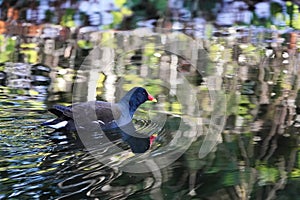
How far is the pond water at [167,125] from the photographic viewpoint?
4.85 metres

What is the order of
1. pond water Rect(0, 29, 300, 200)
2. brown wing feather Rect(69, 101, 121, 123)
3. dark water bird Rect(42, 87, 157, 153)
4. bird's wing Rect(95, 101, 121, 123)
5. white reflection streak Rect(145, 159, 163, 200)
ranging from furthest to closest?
bird's wing Rect(95, 101, 121, 123), brown wing feather Rect(69, 101, 121, 123), dark water bird Rect(42, 87, 157, 153), pond water Rect(0, 29, 300, 200), white reflection streak Rect(145, 159, 163, 200)

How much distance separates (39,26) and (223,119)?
6.13 m

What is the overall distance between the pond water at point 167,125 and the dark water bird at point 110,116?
0.11 meters

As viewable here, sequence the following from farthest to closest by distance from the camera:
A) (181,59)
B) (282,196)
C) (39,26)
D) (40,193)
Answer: (39,26) < (181,59) < (282,196) < (40,193)

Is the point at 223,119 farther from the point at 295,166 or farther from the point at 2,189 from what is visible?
the point at 2,189

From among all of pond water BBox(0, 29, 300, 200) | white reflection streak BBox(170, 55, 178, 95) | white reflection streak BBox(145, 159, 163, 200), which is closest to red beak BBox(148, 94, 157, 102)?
pond water BBox(0, 29, 300, 200)

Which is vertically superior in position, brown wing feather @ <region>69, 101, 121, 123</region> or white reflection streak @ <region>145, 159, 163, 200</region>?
brown wing feather @ <region>69, 101, 121, 123</region>

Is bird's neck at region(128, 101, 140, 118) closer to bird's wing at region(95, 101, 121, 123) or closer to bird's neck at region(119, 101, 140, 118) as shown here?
bird's neck at region(119, 101, 140, 118)

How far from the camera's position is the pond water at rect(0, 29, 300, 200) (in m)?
4.85

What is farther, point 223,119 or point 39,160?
point 223,119

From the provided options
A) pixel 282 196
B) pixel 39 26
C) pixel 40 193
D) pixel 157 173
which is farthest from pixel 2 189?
pixel 39 26

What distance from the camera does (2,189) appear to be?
14.8 feet

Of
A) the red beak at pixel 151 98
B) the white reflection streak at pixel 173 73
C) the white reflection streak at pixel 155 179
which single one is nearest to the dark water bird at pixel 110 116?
the red beak at pixel 151 98

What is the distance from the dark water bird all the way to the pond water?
110 mm
